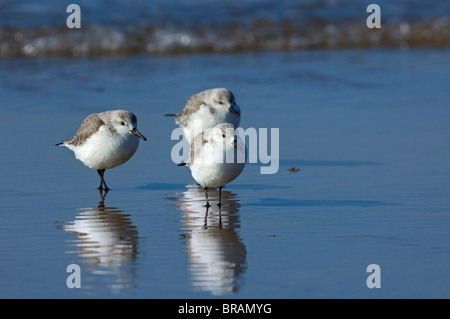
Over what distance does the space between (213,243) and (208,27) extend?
34.8 feet

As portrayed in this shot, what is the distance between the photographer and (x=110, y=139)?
715 centimetres

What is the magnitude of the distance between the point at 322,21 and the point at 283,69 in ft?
12.1

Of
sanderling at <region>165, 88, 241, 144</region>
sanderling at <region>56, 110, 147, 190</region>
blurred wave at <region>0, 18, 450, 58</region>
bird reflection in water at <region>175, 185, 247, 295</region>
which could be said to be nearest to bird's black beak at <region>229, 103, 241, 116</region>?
sanderling at <region>165, 88, 241, 144</region>

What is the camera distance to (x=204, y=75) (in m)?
12.5

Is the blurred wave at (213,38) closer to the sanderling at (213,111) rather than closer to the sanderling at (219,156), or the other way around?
the sanderling at (213,111)

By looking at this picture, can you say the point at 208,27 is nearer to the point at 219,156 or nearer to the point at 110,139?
the point at 110,139

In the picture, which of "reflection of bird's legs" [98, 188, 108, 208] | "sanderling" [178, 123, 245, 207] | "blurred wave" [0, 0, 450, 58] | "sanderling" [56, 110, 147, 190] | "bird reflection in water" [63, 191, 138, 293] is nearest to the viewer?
"bird reflection in water" [63, 191, 138, 293]

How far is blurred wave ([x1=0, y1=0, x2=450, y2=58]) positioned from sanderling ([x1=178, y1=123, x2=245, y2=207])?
892cm

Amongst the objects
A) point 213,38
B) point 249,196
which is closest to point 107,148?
point 249,196

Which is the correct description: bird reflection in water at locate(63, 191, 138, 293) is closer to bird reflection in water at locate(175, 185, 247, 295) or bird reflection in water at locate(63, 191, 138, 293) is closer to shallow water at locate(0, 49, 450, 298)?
shallow water at locate(0, 49, 450, 298)

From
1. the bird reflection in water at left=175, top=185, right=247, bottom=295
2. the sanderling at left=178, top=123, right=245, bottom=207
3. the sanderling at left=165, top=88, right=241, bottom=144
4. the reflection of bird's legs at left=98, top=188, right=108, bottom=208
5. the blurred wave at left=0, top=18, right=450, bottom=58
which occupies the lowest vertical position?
the bird reflection in water at left=175, top=185, right=247, bottom=295

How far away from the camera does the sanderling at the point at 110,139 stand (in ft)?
23.3

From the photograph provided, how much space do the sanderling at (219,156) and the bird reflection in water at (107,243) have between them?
683mm

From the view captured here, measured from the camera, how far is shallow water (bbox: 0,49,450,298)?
504cm
